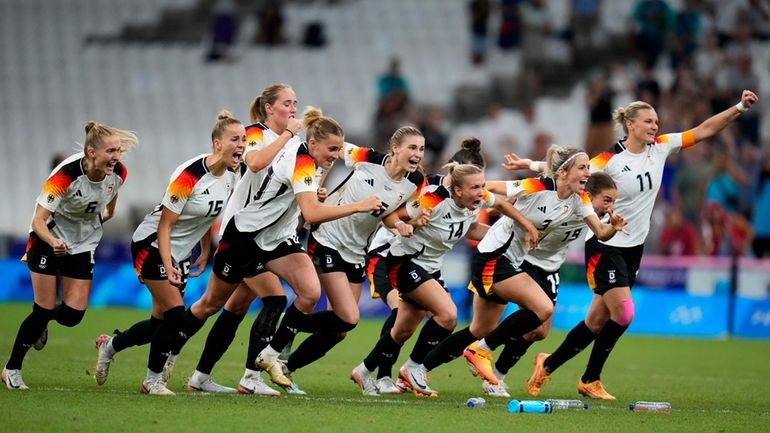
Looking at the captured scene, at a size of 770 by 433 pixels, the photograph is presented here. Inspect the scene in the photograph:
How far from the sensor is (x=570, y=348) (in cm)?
1197

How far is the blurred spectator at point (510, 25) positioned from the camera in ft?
94.1

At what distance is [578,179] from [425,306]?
1.78 m

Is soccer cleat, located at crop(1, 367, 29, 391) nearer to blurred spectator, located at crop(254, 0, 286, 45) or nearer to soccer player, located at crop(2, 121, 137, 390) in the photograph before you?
soccer player, located at crop(2, 121, 137, 390)

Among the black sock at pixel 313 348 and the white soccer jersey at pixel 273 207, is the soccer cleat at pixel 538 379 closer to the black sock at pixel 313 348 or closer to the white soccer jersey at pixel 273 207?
the black sock at pixel 313 348

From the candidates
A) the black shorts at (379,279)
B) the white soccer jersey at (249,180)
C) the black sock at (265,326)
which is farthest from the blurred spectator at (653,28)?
the black sock at (265,326)

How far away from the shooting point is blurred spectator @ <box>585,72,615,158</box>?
24.1 metres

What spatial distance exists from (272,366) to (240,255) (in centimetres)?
98

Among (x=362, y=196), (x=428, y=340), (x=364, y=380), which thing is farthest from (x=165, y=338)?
(x=428, y=340)

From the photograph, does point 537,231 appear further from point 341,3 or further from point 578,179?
point 341,3

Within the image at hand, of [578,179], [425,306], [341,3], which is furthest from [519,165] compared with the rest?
[341,3]

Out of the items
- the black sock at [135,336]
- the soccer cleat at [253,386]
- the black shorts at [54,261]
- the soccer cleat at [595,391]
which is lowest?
the soccer cleat at [595,391]

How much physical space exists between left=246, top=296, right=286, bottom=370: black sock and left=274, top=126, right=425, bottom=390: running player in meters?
0.41

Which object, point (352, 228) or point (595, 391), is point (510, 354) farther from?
point (352, 228)

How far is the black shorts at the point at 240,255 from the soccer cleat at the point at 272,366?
676 mm
